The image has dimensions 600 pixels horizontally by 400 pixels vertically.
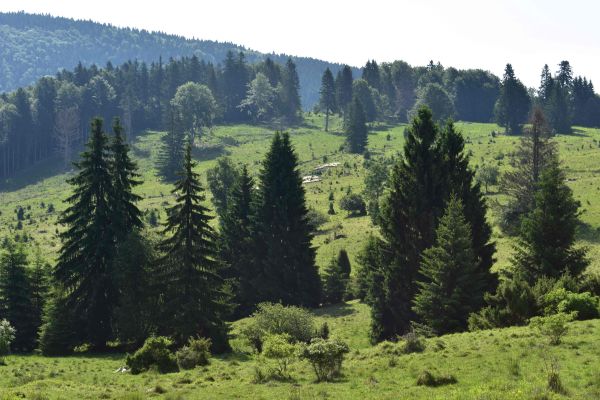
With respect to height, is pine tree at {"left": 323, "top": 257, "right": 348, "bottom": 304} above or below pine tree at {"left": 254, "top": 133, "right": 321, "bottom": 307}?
below

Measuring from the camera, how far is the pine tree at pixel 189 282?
42312 mm

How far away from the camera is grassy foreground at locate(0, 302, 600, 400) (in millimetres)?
21578

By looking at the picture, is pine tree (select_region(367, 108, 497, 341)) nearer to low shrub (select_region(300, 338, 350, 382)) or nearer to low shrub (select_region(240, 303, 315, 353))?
low shrub (select_region(240, 303, 315, 353))

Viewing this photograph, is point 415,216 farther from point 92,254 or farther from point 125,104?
point 125,104

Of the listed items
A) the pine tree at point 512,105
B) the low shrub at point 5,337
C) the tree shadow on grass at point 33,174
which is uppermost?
the pine tree at point 512,105

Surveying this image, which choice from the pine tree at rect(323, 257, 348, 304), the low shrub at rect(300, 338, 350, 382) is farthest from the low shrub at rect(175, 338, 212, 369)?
the pine tree at rect(323, 257, 348, 304)

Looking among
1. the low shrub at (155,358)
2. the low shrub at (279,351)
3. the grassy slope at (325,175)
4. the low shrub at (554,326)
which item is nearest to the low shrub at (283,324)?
the low shrub at (155,358)

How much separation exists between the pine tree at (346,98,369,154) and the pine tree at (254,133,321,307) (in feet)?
243

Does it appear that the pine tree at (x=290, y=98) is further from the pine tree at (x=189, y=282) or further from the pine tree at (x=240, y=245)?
the pine tree at (x=189, y=282)

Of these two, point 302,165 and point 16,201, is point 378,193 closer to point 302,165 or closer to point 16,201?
point 302,165

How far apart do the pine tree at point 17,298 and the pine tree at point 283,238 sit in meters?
19.6

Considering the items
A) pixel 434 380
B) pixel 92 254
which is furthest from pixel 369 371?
pixel 92 254

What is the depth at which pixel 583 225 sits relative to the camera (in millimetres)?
61906

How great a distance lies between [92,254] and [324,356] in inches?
1052
